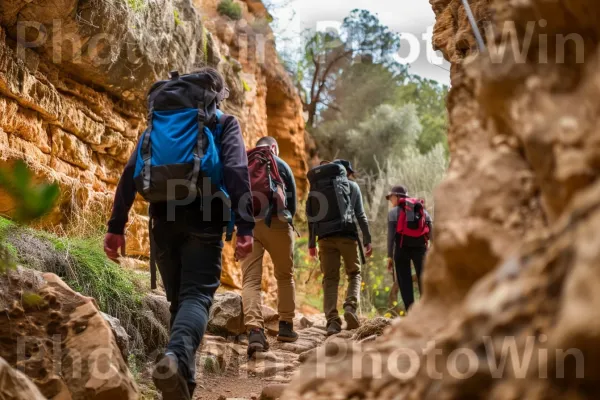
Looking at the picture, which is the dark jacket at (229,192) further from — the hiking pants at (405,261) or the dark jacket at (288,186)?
the hiking pants at (405,261)

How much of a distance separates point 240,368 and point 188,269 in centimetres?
221

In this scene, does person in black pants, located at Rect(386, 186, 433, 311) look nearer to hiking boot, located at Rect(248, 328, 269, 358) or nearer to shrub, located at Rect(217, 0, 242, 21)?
hiking boot, located at Rect(248, 328, 269, 358)

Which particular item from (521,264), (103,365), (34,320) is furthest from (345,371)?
(34,320)

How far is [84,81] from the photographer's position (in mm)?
7090

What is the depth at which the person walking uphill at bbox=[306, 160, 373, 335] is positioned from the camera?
21.0 feet

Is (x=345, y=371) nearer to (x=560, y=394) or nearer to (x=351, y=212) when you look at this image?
(x=560, y=394)

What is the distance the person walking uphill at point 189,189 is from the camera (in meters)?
3.18

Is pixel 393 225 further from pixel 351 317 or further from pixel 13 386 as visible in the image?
pixel 13 386

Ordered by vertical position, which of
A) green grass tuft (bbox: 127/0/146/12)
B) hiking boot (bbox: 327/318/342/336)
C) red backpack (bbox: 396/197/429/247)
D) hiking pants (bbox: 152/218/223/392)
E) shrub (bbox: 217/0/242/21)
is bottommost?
hiking boot (bbox: 327/318/342/336)

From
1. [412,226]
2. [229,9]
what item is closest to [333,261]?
[412,226]

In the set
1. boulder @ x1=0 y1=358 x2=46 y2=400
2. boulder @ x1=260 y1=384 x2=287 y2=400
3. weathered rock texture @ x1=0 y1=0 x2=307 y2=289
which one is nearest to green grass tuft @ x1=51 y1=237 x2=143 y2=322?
weathered rock texture @ x1=0 y1=0 x2=307 y2=289

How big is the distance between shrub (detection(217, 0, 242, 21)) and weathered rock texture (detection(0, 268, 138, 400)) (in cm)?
1095

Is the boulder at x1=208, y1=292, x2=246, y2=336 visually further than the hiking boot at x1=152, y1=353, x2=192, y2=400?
Yes

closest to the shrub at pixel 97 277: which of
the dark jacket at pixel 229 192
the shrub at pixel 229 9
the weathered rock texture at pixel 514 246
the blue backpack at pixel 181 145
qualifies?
the dark jacket at pixel 229 192
